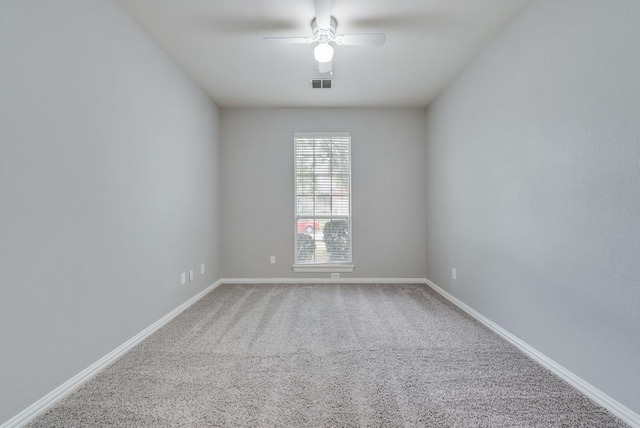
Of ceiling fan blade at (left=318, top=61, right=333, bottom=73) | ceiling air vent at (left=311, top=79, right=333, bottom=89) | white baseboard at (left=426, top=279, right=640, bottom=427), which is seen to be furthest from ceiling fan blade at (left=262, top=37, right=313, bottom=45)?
white baseboard at (left=426, top=279, right=640, bottom=427)

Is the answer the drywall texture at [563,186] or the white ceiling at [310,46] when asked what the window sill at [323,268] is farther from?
the white ceiling at [310,46]

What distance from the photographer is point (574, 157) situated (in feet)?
5.94

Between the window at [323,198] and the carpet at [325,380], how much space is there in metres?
1.56

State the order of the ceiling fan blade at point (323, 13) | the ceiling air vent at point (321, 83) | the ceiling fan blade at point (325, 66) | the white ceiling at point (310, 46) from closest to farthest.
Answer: the ceiling fan blade at point (323, 13)
the white ceiling at point (310, 46)
the ceiling fan blade at point (325, 66)
the ceiling air vent at point (321, 83)

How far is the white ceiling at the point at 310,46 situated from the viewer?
2.26 metres

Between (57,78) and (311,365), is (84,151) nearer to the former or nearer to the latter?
(57,78)

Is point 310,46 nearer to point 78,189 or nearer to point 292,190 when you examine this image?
point 292,190

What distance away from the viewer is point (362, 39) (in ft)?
7.85

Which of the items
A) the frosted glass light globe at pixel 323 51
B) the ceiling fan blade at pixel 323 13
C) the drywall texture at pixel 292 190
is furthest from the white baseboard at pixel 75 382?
the ceiling fan blade at pixel 323 13

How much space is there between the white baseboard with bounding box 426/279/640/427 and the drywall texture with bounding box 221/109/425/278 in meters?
1.77

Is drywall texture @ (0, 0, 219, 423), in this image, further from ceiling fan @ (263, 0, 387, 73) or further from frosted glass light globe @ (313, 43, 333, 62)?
frosted glass light globe @ (313, 43, 333, 62)

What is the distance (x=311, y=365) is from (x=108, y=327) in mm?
1526

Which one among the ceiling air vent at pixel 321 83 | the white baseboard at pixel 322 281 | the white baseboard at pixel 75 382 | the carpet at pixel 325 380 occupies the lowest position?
the carpet at pixel 325 380

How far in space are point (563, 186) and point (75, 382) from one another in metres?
3.43
